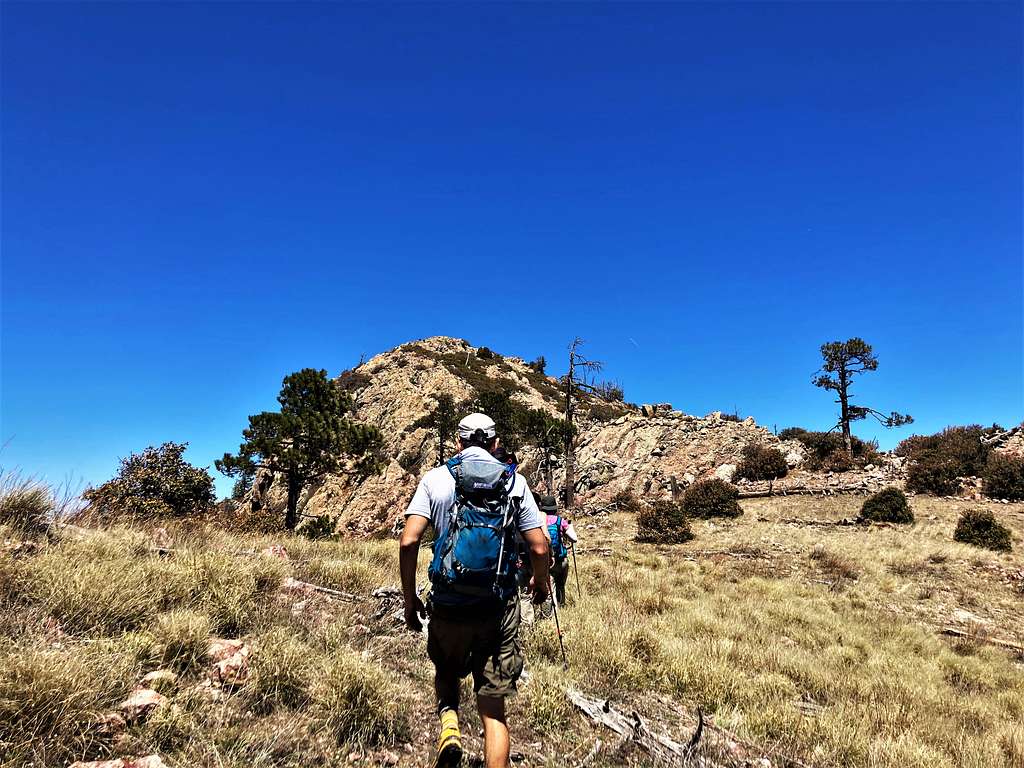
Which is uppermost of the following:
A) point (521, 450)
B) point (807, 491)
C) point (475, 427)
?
point (521, 450)

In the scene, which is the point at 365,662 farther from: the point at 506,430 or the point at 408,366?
the point at 408,366

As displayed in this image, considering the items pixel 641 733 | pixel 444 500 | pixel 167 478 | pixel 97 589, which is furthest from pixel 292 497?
pixel 444 500

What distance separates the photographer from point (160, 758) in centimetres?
313

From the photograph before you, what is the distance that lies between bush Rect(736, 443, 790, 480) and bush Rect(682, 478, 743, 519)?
419cm

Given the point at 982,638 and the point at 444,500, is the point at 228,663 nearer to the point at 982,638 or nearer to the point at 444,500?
the point at 444,500

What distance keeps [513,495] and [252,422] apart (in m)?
19.8

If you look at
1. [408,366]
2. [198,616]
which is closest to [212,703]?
[198,616]

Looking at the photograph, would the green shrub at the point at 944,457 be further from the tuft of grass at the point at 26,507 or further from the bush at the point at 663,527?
the tuft of grass at the point at 26,507

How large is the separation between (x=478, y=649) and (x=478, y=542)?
79cm

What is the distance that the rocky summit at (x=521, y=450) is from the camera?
30.3 m

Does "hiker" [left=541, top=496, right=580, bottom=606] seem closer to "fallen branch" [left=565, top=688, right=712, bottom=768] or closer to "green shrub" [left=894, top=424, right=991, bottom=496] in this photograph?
"fallen branch" [left=565, top=688, right=712, bottom=768]

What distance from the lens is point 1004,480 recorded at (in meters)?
21.1

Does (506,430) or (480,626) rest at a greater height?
(506,430)

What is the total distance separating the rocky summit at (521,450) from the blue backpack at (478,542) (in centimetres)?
1911
